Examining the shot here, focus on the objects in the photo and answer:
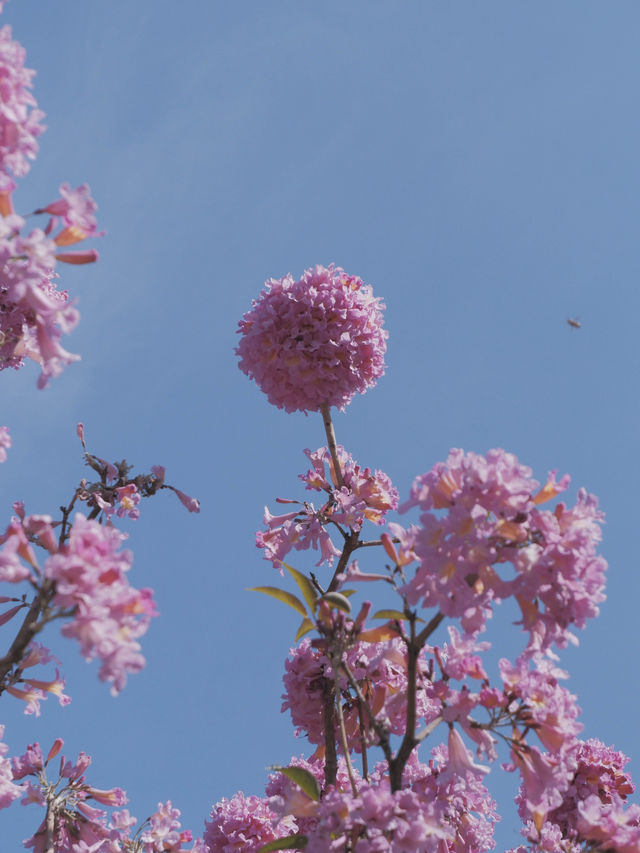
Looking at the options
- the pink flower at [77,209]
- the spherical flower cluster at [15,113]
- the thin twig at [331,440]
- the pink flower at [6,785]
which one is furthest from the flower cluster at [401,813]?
the spherical flower cluster at [15,113]

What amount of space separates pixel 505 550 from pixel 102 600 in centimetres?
153

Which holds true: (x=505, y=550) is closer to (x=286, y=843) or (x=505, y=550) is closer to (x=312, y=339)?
(x=286, y=843)

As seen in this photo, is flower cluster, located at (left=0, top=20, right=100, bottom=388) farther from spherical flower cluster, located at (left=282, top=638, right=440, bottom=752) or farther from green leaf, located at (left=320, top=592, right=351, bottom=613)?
spherical flower cluster, located at (left=282, top=638, right=440, bottom=752)

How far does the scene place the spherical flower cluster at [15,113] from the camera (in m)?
3.22

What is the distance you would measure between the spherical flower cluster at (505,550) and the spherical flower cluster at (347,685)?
0.85 metres

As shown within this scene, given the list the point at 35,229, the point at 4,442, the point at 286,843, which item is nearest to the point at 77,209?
the point at 35,229

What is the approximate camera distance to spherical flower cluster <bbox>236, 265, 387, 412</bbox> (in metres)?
5.83

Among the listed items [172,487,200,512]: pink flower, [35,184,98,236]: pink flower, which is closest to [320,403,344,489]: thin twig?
[172,487,200,512]: pink flower

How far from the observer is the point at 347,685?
203 inches

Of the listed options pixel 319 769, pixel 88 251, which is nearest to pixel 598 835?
pixel 319 769

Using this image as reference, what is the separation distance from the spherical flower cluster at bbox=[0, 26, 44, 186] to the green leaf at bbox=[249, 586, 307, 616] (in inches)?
82.9

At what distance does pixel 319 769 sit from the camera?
6.17 metres

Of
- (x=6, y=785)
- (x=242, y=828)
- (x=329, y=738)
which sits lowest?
(x=6, y=785)

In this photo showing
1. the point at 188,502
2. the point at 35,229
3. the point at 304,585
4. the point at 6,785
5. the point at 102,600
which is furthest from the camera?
the point at 188,502
